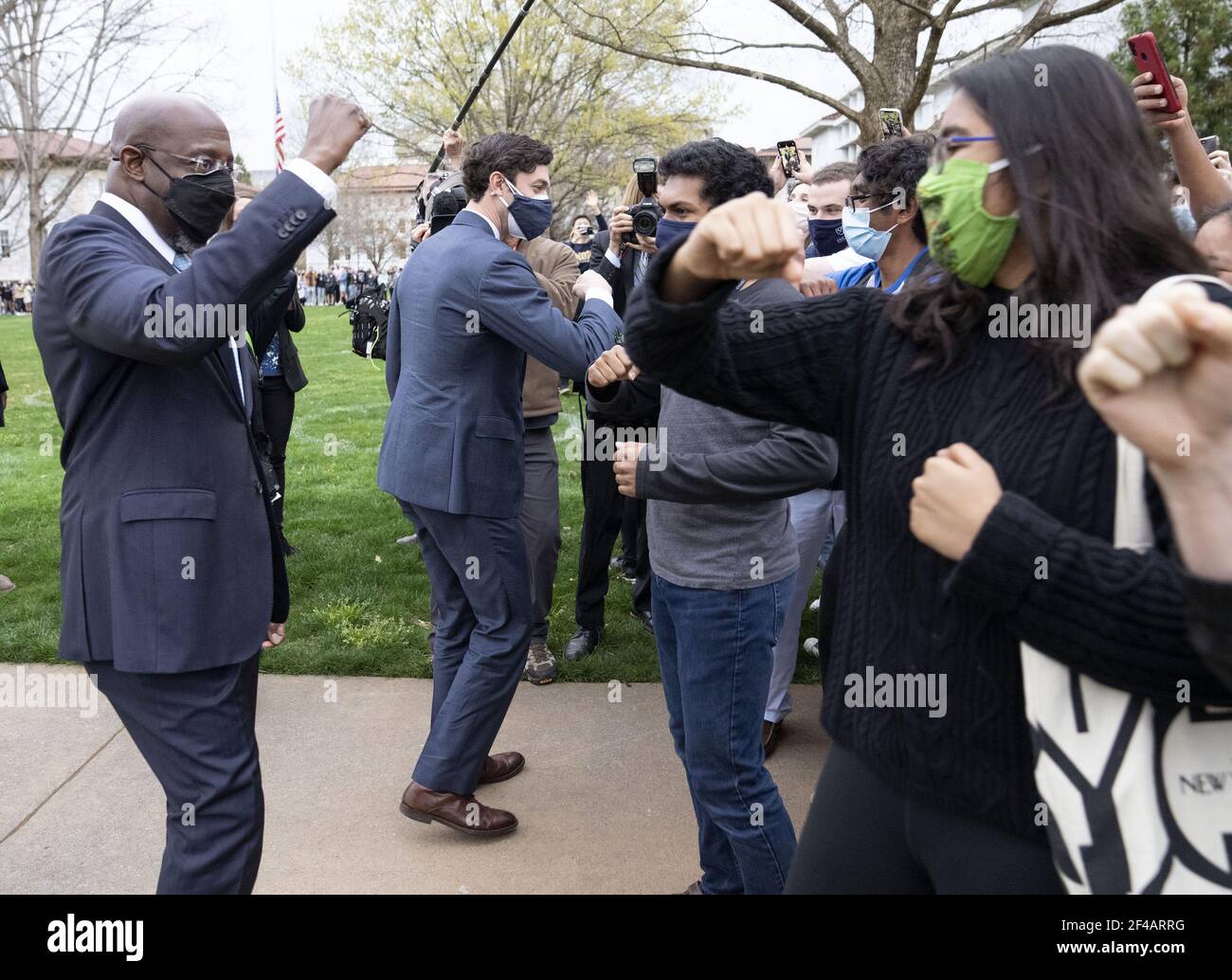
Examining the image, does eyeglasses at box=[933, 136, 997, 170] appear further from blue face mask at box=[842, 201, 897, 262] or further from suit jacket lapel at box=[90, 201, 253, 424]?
blue face mask at box=[842, 201, 897, 262]

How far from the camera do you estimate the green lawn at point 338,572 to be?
17.2ft

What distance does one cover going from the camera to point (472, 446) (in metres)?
3.63

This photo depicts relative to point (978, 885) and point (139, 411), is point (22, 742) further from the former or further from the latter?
point (978, 885)

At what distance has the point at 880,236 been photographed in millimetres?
3787

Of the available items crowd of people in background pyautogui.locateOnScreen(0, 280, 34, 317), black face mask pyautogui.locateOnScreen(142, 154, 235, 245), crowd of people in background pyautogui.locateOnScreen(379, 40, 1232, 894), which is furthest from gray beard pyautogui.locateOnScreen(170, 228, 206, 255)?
crowd of people in background pyautogui.locateOnScreen(0, 280, 34, 317)

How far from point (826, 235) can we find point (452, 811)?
3022mm

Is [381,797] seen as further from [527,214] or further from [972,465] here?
[972,465]

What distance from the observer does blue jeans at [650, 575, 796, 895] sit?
9.04 ft

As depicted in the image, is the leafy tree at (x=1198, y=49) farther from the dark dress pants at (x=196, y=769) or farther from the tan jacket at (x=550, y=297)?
the dark dress pants at (x=196, y=769)

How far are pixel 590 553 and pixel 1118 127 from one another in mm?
4083

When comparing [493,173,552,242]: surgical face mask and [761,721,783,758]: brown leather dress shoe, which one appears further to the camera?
[761,721,783,758]: brown leather dress shoe

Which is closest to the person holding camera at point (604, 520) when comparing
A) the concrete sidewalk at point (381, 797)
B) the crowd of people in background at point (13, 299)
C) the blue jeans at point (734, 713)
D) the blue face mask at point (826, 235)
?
the concrete sidewalk at point (381, 797)
